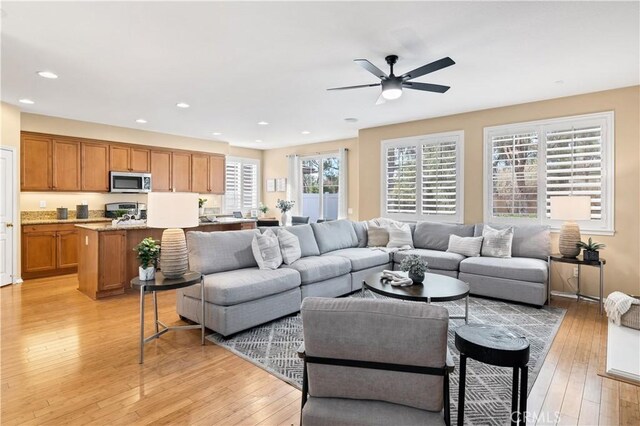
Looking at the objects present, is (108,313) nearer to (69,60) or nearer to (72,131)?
(69,60)

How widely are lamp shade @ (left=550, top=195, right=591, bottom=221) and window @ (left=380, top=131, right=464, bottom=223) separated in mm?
1531

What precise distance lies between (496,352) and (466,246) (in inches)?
143

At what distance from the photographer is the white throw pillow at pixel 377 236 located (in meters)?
5.64

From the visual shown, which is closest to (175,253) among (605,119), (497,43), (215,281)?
(215,281)

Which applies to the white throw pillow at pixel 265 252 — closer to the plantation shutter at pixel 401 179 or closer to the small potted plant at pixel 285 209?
the plantation shutter at pixel 401 179

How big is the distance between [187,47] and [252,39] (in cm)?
67

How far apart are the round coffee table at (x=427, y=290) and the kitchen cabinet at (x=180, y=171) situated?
569cm

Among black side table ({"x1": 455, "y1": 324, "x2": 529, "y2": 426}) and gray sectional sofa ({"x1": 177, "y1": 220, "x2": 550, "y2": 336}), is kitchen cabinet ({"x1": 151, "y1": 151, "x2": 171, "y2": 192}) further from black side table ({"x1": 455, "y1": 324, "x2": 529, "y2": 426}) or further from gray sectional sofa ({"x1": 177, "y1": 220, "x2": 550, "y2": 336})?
black side table ({"x1": 455, "y1": 324, "x2": 529, "y2": 426})

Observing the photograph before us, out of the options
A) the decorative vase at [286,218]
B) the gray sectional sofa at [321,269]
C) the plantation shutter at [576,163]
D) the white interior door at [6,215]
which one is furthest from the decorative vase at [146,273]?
the decorative vase at [286,218]

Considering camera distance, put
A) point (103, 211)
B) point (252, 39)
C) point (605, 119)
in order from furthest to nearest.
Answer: point (103, 211)
point (605, 119)
point (252, 39)

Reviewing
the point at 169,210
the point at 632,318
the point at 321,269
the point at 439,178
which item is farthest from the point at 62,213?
the point at 632,318

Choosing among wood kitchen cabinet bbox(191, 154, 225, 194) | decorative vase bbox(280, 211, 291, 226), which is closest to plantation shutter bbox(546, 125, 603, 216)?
decorative vase bbox(280, 211, 291, 226)

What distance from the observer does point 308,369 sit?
58.5 inches

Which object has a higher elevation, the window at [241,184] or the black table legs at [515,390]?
the window at [241,184]
